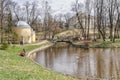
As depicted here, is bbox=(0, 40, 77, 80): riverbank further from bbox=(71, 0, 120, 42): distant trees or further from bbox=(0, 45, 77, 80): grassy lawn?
bbox=(71, 0, 120, 42): distant trees

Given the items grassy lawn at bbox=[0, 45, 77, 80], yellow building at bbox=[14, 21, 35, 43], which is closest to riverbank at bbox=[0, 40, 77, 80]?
grassy lawn at bbox=[0, 45, 77, 80]

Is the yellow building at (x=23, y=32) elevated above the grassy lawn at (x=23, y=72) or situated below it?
above

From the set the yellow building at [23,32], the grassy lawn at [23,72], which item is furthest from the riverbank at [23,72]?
the yellow building at [23,32]

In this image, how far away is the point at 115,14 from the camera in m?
65.1

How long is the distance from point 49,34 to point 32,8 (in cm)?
1163

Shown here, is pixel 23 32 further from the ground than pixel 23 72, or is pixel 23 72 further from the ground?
pixel 23 32

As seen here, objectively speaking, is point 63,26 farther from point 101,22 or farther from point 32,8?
point 101,22

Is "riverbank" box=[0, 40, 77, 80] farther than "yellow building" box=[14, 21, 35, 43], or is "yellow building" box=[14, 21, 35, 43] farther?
"yellow building" box=[14, 21, 35, 43]

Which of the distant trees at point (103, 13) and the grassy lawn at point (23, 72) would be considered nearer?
the grassy lawn at point (23, 72)

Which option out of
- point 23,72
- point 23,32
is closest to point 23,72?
point 23,72

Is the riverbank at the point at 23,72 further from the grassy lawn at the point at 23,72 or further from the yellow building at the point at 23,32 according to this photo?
the yellow building at the point at 23,32

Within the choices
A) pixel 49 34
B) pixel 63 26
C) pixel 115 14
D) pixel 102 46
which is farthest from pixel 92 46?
pixel 63 26

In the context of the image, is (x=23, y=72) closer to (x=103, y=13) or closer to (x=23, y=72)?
(x=23, y=72)

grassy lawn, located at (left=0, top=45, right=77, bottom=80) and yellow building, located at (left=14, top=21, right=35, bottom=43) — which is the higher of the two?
yellow building, located at (left=14, top=21, right=35, bottom=43)
